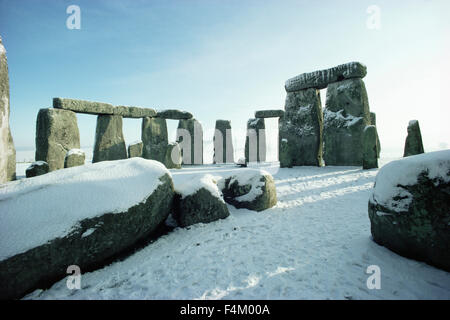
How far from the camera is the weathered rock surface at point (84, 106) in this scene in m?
8.51

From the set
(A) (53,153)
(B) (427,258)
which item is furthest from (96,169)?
(A) (53,153)

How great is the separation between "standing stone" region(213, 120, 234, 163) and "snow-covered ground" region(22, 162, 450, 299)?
37.6ft

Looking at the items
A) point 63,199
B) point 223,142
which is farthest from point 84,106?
point 63,199

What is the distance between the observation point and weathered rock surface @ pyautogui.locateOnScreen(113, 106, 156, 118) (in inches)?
412

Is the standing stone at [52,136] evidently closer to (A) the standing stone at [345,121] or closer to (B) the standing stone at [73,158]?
(B) the standing stone at [73,158]

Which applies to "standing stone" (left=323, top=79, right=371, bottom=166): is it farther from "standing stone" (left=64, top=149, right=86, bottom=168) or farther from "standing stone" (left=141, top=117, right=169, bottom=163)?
"standing stone" (left=64, top=149, right=86, bottom=168)

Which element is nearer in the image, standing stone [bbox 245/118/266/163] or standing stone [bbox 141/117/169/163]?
standing stone [bbox 141/117/169/163]

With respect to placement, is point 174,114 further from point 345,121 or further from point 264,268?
point 264,268

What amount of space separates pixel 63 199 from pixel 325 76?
971cm

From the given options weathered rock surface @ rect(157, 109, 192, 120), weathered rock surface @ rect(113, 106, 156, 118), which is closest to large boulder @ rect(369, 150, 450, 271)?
weathered rock surface @ rect(113, 106, 156, 118)

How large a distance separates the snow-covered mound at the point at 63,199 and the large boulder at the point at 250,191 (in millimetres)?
1565

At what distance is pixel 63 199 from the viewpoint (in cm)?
215

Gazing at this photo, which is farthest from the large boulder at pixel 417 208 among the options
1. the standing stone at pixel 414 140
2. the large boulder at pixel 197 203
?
the standing stone at pixel 414 140
